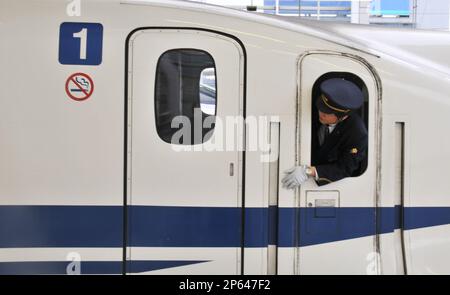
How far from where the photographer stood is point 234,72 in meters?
2.98

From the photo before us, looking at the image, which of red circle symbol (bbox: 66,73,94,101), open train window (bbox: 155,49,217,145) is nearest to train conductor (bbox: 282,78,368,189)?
open train window (bbox: 155,49,217,145)

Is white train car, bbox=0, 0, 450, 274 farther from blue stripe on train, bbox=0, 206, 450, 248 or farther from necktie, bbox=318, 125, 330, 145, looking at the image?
necktie, bbox=318, 125, 330, 145

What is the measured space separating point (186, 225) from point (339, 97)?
1.26 m

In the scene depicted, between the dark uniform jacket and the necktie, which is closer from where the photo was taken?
the dark uniform jacket

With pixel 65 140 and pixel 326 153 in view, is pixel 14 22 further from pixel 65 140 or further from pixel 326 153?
pixel 326 153

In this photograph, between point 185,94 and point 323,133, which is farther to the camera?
point 323,133

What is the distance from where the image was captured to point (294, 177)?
297cm

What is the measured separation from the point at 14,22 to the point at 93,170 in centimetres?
106

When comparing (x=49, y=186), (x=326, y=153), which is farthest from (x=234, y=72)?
(x=49, y=186)

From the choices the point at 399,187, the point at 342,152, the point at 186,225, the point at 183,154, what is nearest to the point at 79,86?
the point at 183,154

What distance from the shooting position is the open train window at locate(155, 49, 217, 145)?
9.73 ft

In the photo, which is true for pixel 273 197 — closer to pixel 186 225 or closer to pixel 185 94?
pixel 186 225

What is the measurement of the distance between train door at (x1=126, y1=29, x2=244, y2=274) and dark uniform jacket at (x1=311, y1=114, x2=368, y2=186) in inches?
21.3

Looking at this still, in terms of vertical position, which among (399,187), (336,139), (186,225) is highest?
(336,139)
